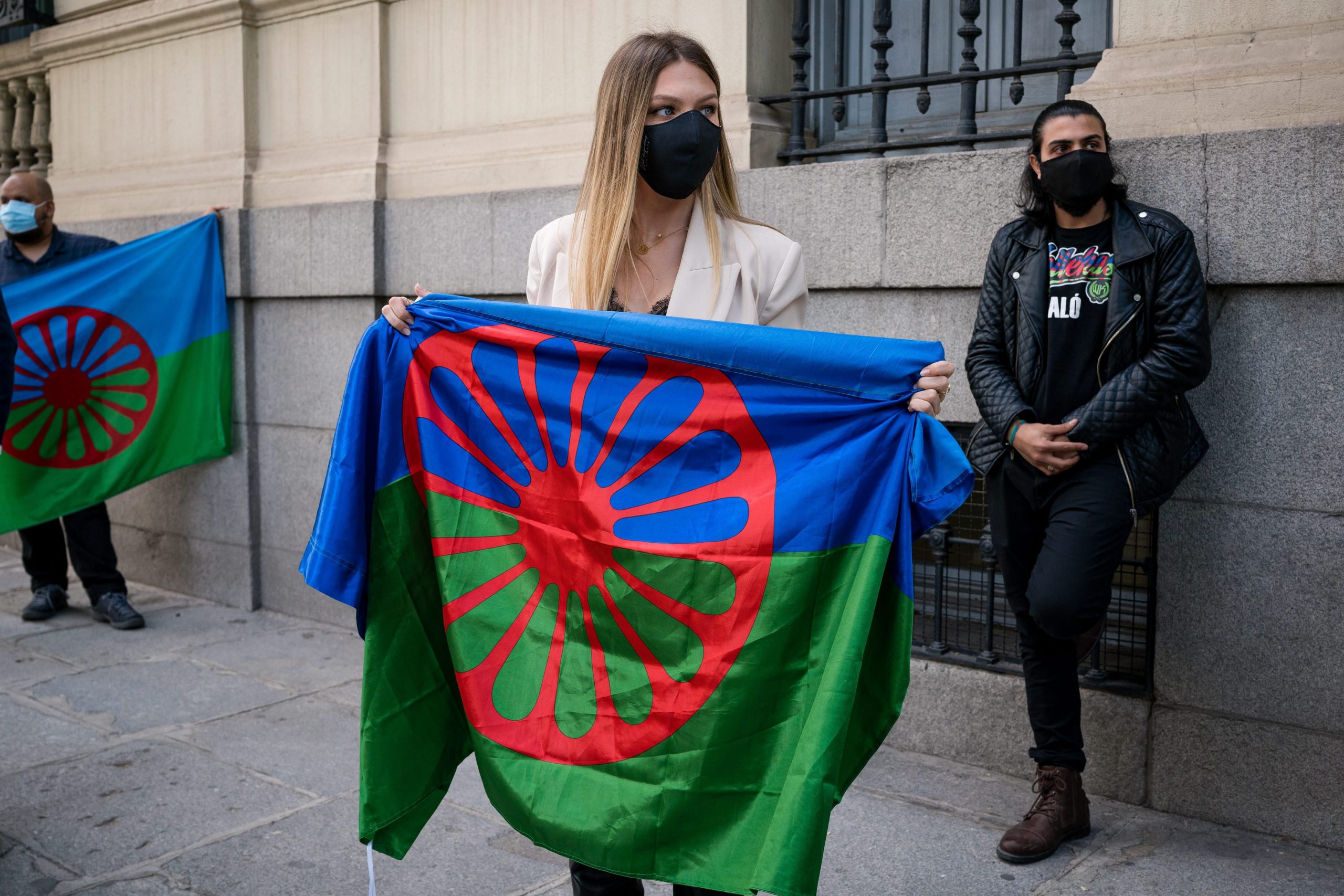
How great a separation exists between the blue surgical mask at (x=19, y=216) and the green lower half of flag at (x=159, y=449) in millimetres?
923

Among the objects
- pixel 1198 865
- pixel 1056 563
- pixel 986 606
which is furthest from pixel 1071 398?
pixel 1198 865

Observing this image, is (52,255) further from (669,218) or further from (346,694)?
(669,218)

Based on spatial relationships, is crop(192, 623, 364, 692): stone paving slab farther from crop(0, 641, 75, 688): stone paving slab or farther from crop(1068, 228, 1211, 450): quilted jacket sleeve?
crop(1068, 228, 1211, 450): quilted jacket sleeve

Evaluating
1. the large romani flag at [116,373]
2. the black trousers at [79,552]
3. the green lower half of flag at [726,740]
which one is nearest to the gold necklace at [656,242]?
the green lower half of flag at [726,740]

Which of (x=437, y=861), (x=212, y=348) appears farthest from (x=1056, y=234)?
(x=212, y=348)

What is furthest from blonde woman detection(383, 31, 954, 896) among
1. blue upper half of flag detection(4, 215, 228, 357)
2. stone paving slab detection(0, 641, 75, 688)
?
blue upper half of flag detection(4, 215, 228, 357)

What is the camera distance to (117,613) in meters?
6.50

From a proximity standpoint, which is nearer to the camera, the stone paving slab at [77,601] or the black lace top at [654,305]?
the black lace top at [654,305]

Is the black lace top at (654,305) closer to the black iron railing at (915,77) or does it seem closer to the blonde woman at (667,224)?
the blonde woman at (667,224)

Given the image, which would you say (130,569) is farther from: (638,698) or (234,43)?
(638,698)

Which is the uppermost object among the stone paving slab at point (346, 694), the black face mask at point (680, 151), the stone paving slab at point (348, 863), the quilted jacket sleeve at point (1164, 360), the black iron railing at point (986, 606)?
the black face mask at point (680, 151)

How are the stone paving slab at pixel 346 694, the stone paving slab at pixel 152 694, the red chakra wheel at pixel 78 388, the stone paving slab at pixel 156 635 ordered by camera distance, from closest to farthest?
the stone paving slab at pixel 152 694
the stone paving slab at pixel 346 694
the stone paving slab at pixel 156 635
the red chakra wheel at pixel 78 388

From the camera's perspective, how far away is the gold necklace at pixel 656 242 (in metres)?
2.67

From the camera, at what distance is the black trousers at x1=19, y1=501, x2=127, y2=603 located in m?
6.67
